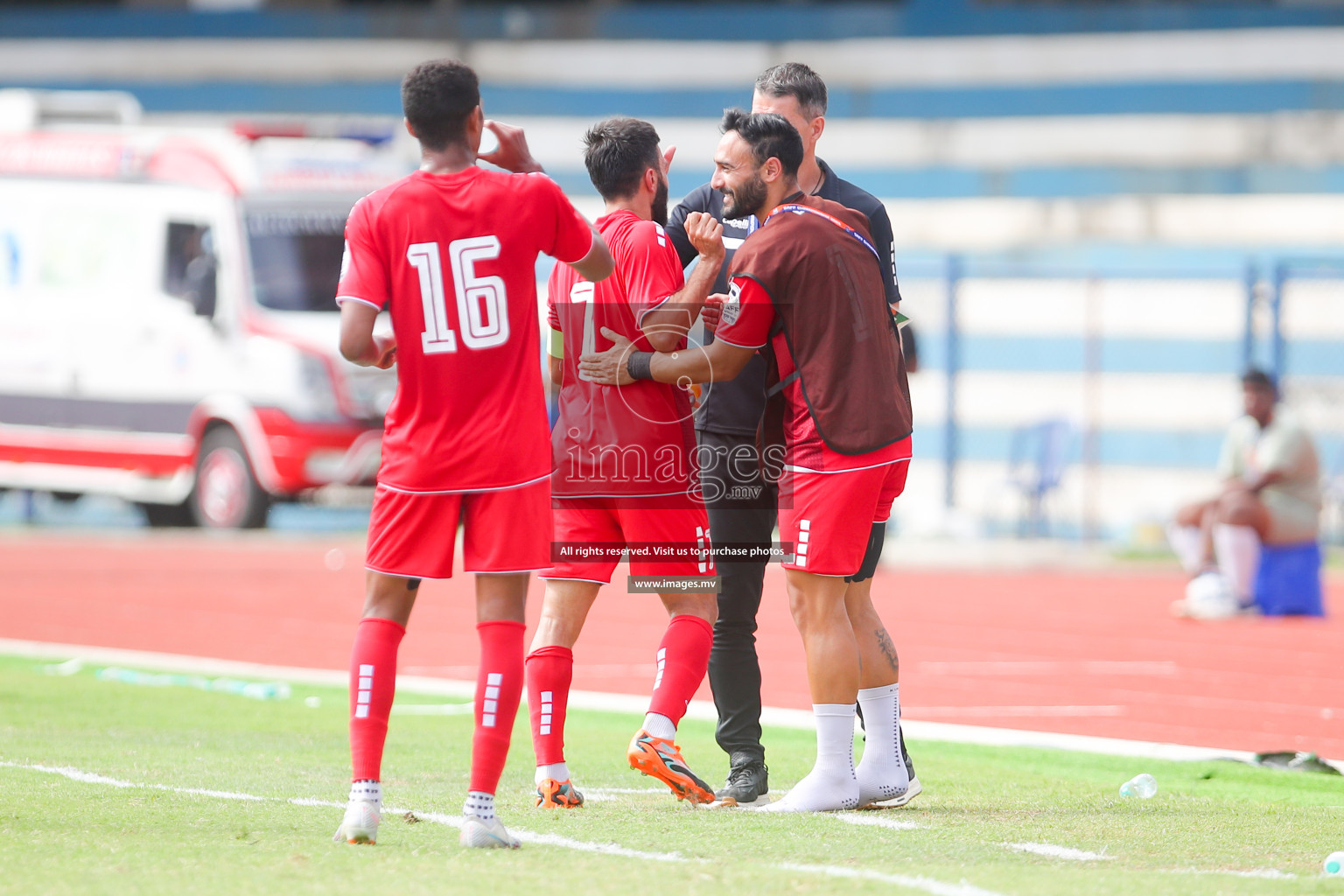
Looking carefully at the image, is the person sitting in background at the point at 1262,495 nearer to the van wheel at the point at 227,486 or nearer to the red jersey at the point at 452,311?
the red jersey at the point at 452,311

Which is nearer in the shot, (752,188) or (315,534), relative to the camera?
(752,188)

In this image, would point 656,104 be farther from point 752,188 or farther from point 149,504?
point 752,188

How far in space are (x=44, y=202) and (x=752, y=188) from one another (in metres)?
14.0

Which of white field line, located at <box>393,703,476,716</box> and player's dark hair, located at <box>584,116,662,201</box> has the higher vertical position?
player's dark hair, located at <box>584,116,662,201</box>

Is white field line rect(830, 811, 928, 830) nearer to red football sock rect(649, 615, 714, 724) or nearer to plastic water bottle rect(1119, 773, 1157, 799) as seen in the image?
red football sock rect(649, 615, 714, 724)

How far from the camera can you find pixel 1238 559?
12766mm

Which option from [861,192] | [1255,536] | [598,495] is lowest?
[1255,536]

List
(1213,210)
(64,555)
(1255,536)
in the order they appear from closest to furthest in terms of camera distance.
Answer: (1255,536) → (64,555) → (1213,210)

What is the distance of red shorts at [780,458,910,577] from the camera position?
18.2 ft

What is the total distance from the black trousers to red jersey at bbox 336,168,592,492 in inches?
46.4

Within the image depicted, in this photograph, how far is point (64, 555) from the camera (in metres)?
16.9

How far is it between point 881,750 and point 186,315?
1298 centimetres

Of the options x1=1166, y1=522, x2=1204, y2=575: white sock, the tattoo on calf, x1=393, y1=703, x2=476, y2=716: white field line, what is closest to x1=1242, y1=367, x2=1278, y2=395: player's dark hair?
x1=1166, y1=522, x2=1204, y2=575: white sock

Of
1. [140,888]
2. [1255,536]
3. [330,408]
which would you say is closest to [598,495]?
[140,888]
